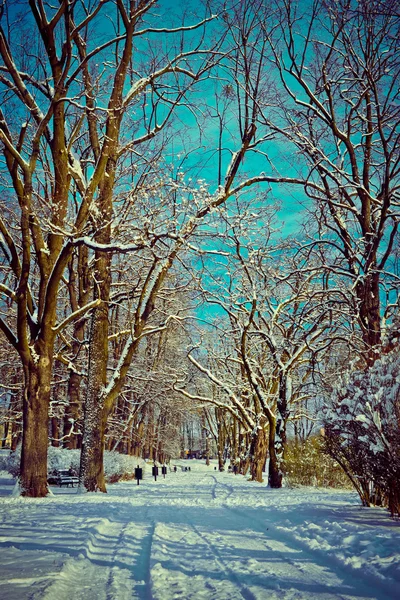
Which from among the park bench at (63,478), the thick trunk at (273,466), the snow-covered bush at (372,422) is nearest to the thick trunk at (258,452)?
the thick trunk at (273,466)

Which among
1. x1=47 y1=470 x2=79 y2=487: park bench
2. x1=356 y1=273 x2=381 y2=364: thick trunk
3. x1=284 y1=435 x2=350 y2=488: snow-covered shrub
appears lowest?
x1=47 y1=470 x2=79 y2=487: park bench

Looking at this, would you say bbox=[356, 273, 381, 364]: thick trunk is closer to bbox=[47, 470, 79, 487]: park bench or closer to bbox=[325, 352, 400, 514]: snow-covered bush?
bbox=[325, 352, 400, 514]: snow-covered bush

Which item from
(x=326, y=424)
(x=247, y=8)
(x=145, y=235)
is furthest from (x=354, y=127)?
(x=326, y=424)

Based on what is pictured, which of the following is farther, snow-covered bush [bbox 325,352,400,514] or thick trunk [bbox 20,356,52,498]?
thick trunk [bbox 20,356,52,498]

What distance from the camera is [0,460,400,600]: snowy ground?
3389 mm

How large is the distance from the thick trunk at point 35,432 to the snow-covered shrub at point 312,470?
821 cm

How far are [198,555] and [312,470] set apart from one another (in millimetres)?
11194

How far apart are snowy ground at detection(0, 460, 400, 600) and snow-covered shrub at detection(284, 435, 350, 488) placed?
7440 millimetres

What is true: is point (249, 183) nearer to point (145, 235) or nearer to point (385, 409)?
point (145, 235)

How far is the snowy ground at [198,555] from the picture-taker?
339 centimetres

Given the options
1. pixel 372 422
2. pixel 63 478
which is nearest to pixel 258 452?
pixel 63 478

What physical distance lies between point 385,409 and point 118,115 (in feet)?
31.9

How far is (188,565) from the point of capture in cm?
412

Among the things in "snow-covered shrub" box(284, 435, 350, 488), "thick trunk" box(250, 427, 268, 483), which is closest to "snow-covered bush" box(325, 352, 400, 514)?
"snow-covered shrub" box(284, 435, 350, 488)
